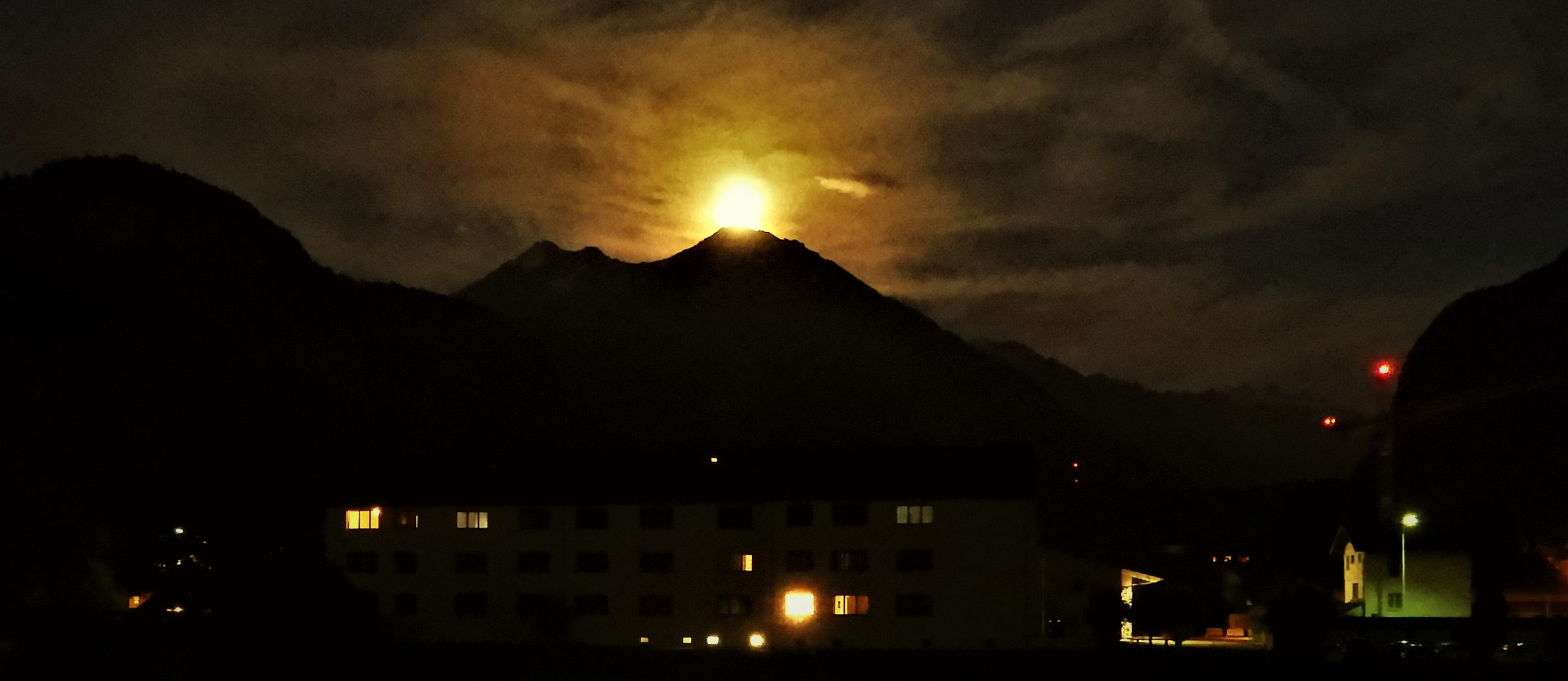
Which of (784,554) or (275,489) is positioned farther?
(275,489)

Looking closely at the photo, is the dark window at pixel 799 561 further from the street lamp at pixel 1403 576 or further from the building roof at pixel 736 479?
the street lamp at pixel 1403 576

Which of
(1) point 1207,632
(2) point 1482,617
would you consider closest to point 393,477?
(1) point 1207,632

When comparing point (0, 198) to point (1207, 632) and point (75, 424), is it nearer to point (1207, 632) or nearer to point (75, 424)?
point (75, 424)

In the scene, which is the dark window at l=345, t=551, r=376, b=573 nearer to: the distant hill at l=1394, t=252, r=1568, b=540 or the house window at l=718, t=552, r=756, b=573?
the house window at l=718, t=552, r=756, b=573

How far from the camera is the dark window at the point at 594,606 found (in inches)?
2798

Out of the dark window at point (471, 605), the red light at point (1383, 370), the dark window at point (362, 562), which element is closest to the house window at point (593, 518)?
the dark window at point (471, 605)

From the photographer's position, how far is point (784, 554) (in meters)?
69.9

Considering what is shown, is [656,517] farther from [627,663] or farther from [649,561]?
[627,663]

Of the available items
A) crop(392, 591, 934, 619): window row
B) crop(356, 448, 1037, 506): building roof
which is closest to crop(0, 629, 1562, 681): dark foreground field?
crop(392, 591, 934, 619): window row

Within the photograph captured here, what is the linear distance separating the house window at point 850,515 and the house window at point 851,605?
3.36 m

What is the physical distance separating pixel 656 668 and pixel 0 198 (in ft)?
600

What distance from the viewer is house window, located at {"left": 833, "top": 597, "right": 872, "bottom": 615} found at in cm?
6825

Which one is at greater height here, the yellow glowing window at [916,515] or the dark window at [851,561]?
the yellow glowing window at [916,515]

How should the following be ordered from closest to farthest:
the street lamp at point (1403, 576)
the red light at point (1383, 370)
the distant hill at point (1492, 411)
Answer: the red light at point (1383, 370), the street lamp at point (1403, 576), the distant hill at point (1492, 411)
